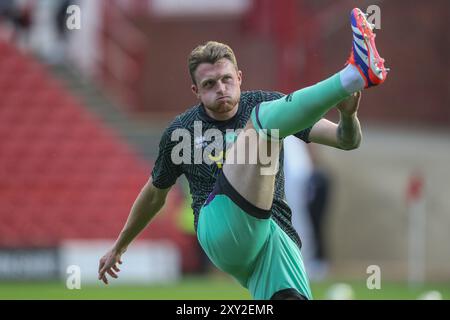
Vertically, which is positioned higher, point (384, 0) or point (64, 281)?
point (384, 0)

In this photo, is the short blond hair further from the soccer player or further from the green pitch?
the green pitch

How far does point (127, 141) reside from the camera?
54.3 ft

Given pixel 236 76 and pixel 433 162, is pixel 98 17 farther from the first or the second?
pixel 236 76

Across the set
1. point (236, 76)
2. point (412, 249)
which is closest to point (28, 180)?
point (412, 249)

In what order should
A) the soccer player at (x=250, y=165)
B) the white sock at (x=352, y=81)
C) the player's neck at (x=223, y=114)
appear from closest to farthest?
the white sock at (x=352, y=81), the soccer player at (x=250, y=165), the player's neck at (x=223, y=114)

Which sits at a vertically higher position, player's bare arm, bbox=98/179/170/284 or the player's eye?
the player's eye

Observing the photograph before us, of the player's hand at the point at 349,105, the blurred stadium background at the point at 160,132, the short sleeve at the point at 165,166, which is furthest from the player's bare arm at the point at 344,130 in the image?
the blurred stadium background at the point at 160,132

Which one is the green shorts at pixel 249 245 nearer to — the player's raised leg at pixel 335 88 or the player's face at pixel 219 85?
the player's face at pixel 219 85

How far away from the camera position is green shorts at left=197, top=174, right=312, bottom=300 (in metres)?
5.53

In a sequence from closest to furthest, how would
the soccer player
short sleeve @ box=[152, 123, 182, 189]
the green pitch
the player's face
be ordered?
the soccer player
the player's face
short sleeve @ box=[152, 123, 182, 189]
the green pitch

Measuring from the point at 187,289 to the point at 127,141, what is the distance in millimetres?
5327

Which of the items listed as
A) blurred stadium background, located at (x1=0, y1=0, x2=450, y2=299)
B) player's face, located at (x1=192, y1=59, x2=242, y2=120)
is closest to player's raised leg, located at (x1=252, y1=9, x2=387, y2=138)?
player's face, located at (x1=192, y1=59, x2=242, y2=120)

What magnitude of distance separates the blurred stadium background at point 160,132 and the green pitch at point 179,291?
1.3 inches

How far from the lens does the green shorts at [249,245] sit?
5.53 meters
